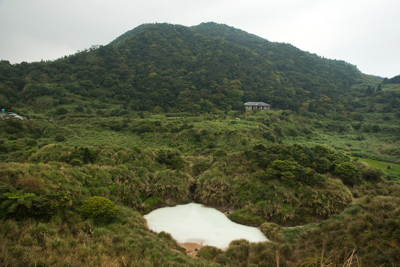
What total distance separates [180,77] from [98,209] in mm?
65103

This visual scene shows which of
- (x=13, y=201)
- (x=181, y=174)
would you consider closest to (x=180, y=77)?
(x=181, y=174)

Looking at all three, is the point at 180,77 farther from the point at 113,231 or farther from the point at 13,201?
the point at 13,201

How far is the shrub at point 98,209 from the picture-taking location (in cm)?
1302

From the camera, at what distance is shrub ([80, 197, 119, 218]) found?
512 inches

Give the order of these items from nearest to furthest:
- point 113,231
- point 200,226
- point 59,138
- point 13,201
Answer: point 13,201 < point 113,231 < point 200,226 < point 59,138

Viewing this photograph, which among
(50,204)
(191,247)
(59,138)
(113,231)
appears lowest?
(191,247)

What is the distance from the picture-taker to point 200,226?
55.4 feet

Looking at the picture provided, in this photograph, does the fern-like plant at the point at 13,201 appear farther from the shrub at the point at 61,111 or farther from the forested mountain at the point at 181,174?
the shrub at the point at 61,111

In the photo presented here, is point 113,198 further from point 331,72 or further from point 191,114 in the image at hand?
point 331,72

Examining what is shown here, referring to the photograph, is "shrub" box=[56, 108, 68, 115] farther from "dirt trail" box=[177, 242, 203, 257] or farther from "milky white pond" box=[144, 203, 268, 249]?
"dirt trail" box=[177, 242, 203, 257]

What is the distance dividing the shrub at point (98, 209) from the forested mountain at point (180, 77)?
44.8 metres

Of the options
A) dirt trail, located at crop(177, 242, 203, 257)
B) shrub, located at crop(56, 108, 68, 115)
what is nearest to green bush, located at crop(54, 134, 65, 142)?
shrub, located at crop(56, 108, 68, 115)

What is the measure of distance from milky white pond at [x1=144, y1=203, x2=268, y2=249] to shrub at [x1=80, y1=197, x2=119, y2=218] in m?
3.77

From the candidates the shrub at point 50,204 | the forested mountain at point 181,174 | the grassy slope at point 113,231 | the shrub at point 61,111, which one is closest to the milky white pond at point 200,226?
the forested mountain at point 181,174
